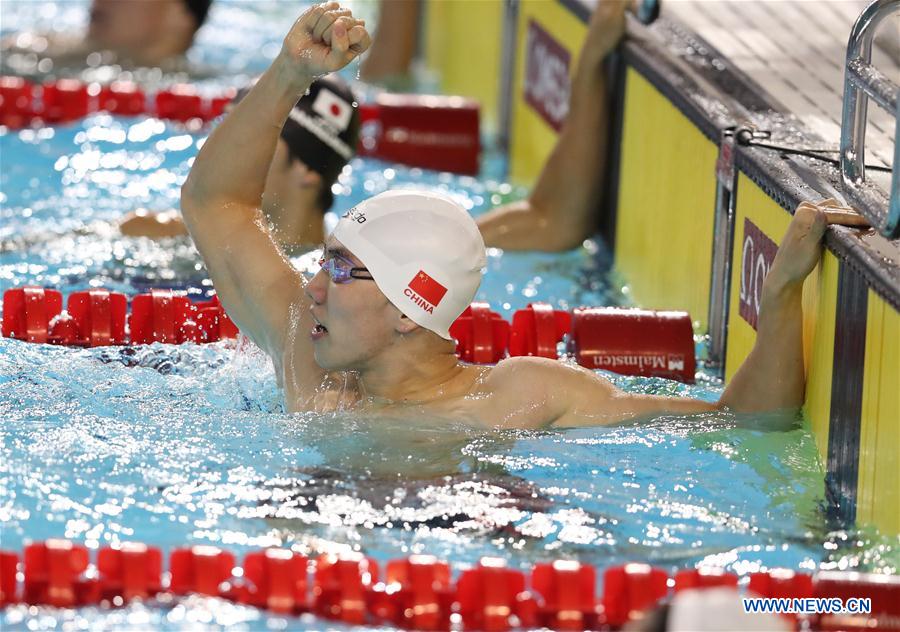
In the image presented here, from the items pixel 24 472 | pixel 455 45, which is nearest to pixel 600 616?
pixel 24 472

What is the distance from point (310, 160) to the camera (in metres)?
4.24

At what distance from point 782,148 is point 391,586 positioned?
65.6 inches

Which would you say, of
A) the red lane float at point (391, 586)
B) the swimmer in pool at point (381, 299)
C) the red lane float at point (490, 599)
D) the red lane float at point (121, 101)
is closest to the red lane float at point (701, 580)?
the red lane float at point (391, 586)

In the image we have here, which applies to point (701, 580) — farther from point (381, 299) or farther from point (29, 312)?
point (29, 312)

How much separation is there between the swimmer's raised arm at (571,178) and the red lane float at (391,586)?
254 cm

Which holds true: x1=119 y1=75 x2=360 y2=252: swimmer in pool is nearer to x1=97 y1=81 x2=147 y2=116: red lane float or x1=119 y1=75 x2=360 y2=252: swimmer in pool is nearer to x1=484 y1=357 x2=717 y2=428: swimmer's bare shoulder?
x1=484 y1=357 x2=717 y2=428: swimmer's bare shoulder

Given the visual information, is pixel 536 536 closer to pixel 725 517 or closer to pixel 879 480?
pixel 725 517

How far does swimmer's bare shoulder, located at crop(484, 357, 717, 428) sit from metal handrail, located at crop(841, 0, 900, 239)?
0.60m

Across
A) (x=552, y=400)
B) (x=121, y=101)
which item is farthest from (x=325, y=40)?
(x=121, y=101)

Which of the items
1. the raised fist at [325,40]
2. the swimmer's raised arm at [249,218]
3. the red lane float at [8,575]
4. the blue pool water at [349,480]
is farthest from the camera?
the swimmer's raised arm at [249,218]

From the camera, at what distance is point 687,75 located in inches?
178

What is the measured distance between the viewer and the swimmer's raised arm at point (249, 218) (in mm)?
3230

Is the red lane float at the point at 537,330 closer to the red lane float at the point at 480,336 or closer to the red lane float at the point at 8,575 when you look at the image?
the red lane float at the point at 480,336

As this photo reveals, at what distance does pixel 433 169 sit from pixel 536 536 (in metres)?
3.76
